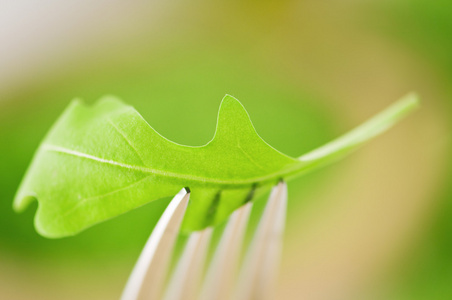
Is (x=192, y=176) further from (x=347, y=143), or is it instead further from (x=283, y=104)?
(x=283, y=104)

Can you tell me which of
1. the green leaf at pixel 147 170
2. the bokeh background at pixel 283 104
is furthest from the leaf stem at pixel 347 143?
the bokeh background at pixel 283 104

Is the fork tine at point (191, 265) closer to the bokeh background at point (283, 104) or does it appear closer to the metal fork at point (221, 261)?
the metal fork at point (221, 261)

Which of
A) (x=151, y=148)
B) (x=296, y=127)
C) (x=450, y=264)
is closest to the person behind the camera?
(x=151, y=148)

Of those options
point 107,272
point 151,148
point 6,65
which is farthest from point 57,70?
point 151,148

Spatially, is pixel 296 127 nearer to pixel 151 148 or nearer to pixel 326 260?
pixel 326 260

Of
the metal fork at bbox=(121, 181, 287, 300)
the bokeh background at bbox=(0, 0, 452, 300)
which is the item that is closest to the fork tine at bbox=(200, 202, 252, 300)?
the metal fork at bbox=(121, 181, 287, 300)

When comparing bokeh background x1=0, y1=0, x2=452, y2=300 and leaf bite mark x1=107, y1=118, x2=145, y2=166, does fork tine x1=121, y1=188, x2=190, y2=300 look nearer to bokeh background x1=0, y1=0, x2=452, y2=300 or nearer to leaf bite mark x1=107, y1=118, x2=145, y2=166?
leaf bite mark x1=107, y1=118, x2=145, y2=166
